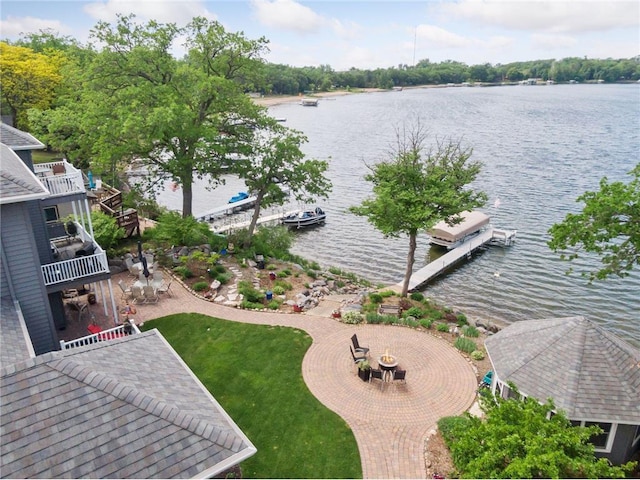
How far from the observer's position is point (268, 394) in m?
15.4

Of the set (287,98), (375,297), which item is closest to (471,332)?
(375,297)

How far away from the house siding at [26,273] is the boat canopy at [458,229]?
87.3 ft

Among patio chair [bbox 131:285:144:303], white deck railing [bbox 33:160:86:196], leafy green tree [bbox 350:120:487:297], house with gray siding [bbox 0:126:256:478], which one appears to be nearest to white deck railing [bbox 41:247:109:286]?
white deck railing [bbox 33:160:86:196]

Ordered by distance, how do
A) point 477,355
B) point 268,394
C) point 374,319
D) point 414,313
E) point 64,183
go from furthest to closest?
point 414,313, point 374,319, point 477,355, point 64,183, point 268,394

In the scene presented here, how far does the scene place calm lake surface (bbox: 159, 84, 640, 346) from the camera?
28.0m

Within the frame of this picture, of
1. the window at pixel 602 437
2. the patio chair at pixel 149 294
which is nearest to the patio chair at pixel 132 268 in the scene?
the patio chair at pixel 149 294

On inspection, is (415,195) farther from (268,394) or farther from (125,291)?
(125,291)

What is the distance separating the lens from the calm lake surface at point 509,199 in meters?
28.0

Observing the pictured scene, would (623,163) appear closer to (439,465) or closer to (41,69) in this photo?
(439,465)

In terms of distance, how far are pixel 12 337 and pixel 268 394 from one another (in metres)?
7.84

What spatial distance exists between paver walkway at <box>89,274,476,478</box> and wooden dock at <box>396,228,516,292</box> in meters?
10.1

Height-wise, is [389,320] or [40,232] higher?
[40,232]

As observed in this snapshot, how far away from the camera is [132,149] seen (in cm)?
2534

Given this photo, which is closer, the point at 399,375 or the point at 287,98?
the point at 399,375
